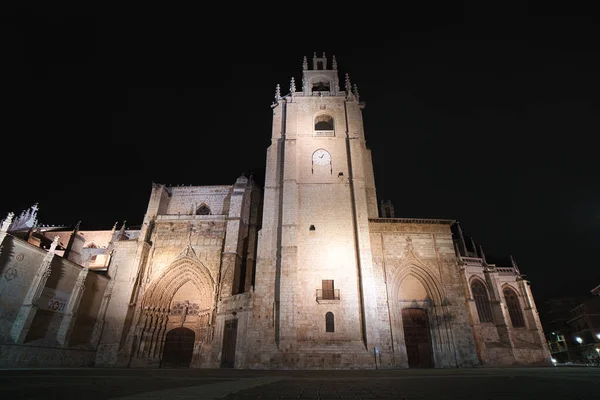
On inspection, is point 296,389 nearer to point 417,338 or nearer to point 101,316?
point 417,338

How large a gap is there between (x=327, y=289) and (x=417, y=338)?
5.91 metres

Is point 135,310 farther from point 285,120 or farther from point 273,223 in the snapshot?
point 285,120

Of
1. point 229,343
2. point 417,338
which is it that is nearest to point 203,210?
point 229,343

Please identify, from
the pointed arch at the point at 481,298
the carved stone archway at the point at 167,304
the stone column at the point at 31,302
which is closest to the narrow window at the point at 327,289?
the carved stone archway at the point at 167,304

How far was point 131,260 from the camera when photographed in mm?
21641

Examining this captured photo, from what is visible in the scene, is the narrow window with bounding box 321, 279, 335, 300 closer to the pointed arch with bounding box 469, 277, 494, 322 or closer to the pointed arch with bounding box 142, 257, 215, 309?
the pointed arch with bounding box 142, 257, 215, 309

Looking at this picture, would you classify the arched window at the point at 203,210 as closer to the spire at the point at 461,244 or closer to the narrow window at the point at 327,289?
the narrow window at the point at 327,289

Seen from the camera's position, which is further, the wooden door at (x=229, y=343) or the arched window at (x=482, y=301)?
the arched window at (x=482, y=301)

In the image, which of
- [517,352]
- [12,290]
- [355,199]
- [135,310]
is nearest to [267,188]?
[355,199]

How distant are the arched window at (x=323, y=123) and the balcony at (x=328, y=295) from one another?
42.6 ft

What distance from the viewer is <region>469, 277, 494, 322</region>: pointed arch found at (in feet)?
71.8

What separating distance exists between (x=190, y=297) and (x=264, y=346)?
8909mm

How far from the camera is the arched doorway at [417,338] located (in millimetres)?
17234

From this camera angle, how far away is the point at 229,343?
18.2 metres
